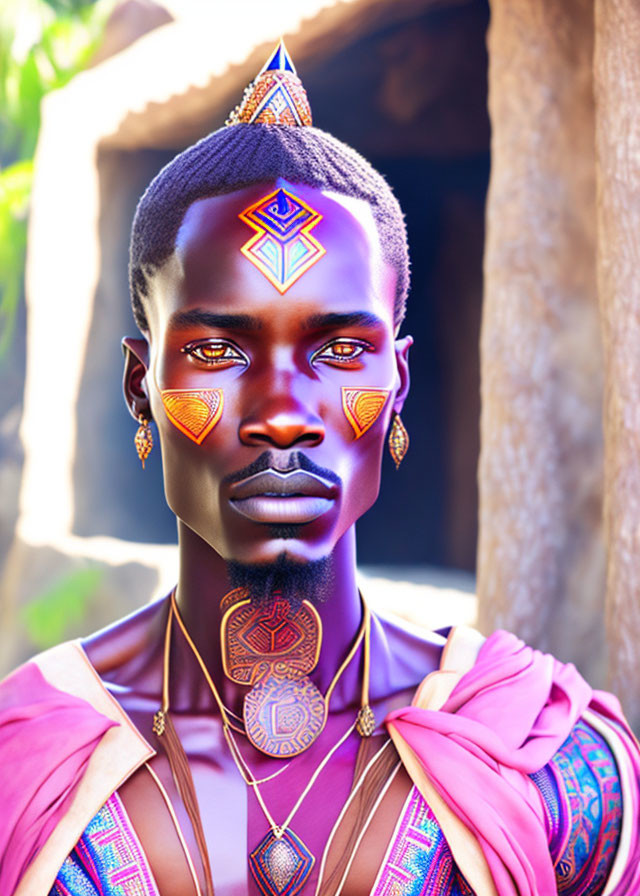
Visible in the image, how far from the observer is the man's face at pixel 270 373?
1503 mm

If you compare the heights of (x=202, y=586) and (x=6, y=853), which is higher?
(x=202, y=586)

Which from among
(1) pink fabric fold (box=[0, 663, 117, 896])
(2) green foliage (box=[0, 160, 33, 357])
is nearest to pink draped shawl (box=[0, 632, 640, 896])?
(1) pink fabric fold (box=[0, 663, 117, 896])

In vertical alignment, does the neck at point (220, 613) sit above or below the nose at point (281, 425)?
below

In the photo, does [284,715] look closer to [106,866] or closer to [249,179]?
[106,866]

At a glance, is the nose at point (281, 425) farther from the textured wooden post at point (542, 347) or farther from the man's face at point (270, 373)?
the textured wooden post at point (542, 347)

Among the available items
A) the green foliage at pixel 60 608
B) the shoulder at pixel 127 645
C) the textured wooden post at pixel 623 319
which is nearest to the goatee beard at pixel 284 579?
the shoulder at pixel 127 645

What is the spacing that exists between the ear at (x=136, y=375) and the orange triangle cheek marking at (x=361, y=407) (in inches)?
13.6

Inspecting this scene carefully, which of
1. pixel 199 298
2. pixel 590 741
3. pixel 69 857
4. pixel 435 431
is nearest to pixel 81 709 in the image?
pixel 69 857

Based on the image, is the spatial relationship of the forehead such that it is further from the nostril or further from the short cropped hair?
the nostril

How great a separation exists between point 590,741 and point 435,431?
15.5 ft

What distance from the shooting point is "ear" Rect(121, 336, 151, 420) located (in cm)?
174

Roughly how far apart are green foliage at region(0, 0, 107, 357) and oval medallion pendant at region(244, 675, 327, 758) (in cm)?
547

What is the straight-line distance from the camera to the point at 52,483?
16.9 feet

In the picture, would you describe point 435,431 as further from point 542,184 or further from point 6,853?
point 6,853
